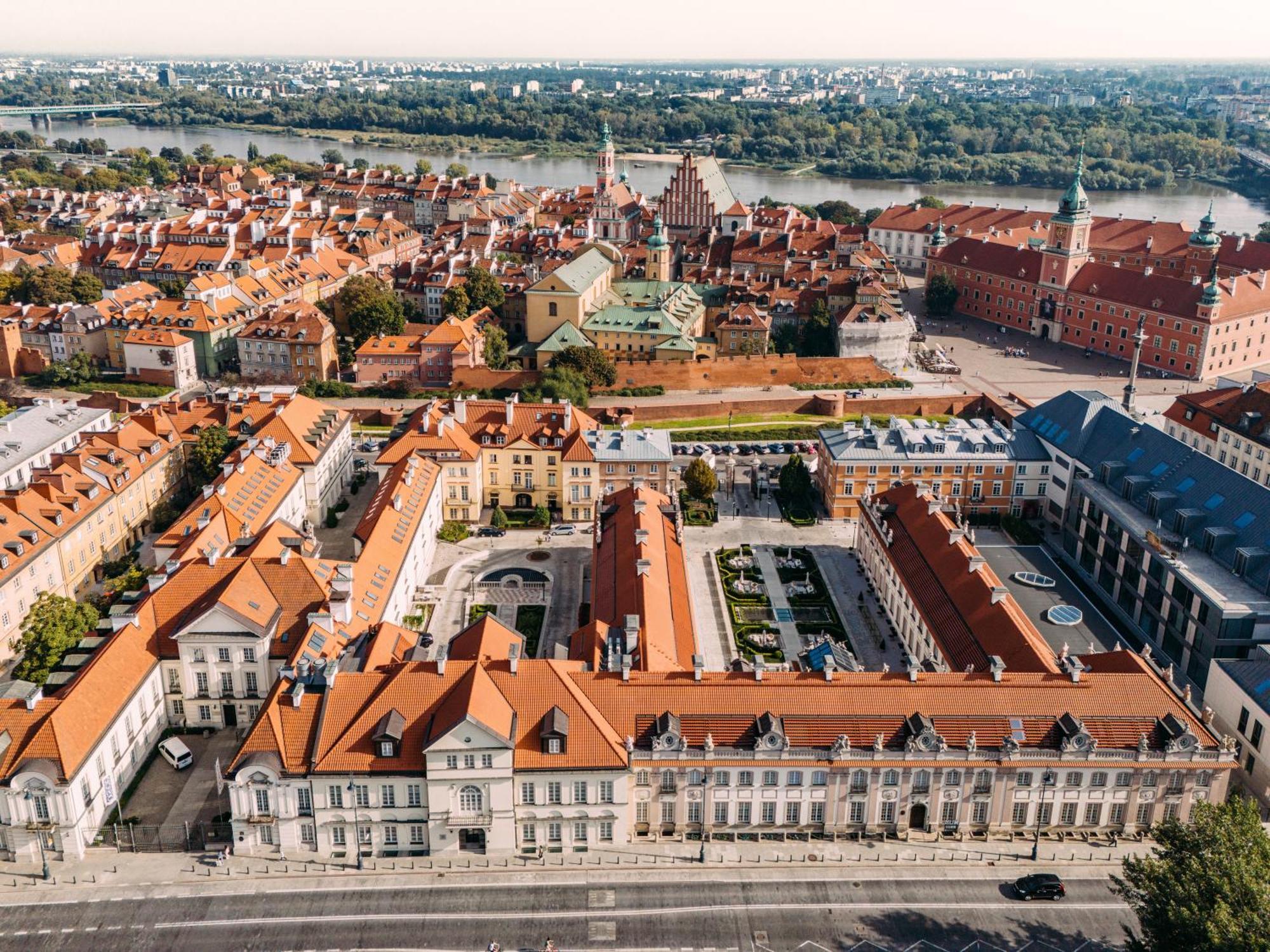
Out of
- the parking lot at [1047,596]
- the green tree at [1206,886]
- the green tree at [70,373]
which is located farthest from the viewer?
the green tree at [70,373]

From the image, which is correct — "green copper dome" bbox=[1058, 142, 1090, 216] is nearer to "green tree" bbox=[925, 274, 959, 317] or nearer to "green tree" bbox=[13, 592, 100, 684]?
"green tree" bbox=[925, 274, 959, 317]

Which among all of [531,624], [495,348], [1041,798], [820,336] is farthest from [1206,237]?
[1041,798]

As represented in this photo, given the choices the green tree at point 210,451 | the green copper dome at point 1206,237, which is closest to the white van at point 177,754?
the green tree at point 210,451

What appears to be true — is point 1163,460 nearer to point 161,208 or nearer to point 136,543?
point 136,543

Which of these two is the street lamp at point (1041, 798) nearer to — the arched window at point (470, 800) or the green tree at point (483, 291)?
the arched window at point (470, 800)

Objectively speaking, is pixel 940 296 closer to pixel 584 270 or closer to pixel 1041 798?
pixel 584 270
